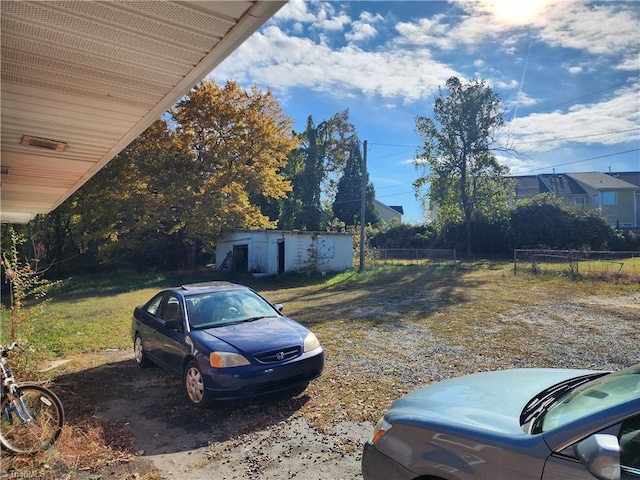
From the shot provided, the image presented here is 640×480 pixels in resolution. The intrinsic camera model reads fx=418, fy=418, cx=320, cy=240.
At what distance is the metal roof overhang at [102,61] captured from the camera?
213 cm

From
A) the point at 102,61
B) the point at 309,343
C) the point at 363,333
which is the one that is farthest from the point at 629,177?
the point at 102,61

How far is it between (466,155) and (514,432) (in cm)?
3040

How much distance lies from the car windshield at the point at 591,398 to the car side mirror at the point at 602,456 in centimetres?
24

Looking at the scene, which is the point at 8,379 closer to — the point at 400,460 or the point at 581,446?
the point at 400,460

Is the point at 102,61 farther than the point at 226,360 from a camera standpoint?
No

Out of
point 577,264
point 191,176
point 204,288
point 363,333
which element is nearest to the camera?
point 204,288

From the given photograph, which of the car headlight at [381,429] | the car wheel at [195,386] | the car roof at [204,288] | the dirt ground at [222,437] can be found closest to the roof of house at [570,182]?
the car roof at [204,288]

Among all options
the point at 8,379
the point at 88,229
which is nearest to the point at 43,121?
the point at 8,379

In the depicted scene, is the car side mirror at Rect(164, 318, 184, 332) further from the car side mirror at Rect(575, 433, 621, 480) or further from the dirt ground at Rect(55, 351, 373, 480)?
the car side mirror at Rect(575, 433, 621, 480)

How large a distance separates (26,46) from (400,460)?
130 inches

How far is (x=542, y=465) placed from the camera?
76.5 inches

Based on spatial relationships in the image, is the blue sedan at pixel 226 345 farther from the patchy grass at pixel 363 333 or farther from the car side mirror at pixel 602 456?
the car side mirror at pixel 602 456

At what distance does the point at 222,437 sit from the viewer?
14.3ft

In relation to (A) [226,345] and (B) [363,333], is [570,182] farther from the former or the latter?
(A) [226,345]
